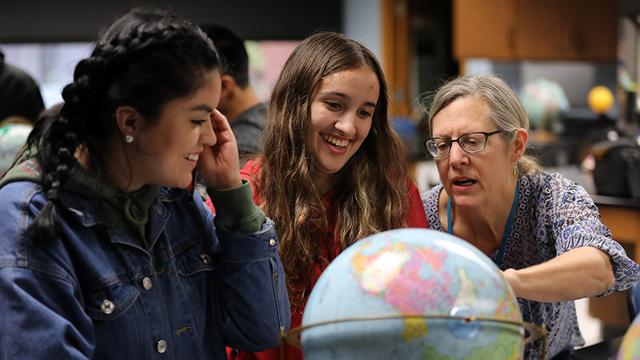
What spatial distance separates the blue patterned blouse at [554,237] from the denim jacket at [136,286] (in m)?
0.89

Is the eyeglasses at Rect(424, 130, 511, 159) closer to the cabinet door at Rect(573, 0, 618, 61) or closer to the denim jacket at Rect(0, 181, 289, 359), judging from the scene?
the denim jacket at Rect(0, 181, 289, 359)

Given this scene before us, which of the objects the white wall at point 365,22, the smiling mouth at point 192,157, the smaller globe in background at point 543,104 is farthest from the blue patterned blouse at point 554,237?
the white wall at point 365,22

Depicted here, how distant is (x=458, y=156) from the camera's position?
255 cm

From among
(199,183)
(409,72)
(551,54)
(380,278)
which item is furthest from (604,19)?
(380,278)

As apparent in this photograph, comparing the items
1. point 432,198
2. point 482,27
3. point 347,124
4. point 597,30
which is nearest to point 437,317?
point 347,124

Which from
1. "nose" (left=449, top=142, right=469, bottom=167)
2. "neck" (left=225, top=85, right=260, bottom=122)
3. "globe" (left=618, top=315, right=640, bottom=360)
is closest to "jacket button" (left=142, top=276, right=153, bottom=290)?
"globe" (left=618, top=315, right=640, bottom=360)

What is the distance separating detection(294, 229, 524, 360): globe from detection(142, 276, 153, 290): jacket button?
34cm

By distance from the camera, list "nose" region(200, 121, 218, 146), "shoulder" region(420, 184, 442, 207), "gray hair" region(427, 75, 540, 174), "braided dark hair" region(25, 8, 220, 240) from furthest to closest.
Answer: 1. "shoulder" region(420, 184, 442, 207)
2. "gray hair" region(427, 75, 540, 174)
3. "nose" region(200, 121, 218, 146)
4. "braided dark hair" region(25, 8, 220, 240)

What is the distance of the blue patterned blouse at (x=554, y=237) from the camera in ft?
7.80

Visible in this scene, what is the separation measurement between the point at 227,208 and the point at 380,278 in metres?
0.51

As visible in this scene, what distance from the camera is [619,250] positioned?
2.35 metres

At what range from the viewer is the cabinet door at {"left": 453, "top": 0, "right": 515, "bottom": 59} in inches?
311

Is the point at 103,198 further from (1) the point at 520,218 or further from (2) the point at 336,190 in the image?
(1) the point at 520,218

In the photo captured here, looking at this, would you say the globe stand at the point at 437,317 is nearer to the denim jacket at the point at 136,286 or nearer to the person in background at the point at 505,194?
the denim jacket at the point at 136,286
